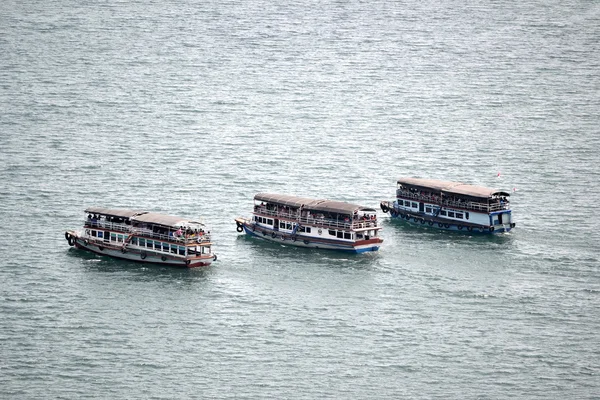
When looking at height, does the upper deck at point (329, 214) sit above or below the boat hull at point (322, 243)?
above

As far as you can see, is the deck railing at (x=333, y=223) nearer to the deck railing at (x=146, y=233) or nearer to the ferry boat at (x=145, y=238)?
the ferry boat at (x=145, y=238)

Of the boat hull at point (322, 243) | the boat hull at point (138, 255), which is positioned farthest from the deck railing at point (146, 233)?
the boat hull at point (322, 243)

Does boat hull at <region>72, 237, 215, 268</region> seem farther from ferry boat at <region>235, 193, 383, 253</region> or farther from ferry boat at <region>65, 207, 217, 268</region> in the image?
ferry boat at <region>235, 193, 383, 253</region>

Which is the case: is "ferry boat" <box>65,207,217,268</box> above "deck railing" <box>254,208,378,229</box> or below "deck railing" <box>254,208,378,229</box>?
below

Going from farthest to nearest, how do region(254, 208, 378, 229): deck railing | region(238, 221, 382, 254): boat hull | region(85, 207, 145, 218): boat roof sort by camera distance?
region(254, 208, 378, 229): deck railing → region(238, 221, 382, 254): boat hull → region(85, 207, 145, 218): boat roof

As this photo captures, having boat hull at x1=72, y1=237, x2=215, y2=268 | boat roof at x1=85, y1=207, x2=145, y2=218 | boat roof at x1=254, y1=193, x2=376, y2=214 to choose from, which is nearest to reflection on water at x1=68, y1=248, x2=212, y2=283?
boat hull at x1=72, y1=237, x2=215, y2=268

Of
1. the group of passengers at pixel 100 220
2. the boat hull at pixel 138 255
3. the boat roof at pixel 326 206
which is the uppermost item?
the boat roof at pixel 326 206

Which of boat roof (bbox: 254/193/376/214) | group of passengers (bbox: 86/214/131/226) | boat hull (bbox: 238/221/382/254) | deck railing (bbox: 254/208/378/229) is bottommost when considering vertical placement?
boat hull (bbox: 238/221/382/254)

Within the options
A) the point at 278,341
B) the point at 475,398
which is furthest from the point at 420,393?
the point at 278,341
